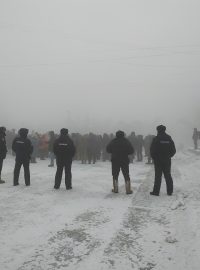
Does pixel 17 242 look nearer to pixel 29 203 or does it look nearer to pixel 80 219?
pixel 80 219

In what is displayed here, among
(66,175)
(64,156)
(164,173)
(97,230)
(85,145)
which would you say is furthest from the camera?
(85,145)

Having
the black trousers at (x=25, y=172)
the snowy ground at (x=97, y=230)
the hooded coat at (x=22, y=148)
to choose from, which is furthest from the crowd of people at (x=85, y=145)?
the snowy ground at (x=97, y=230)

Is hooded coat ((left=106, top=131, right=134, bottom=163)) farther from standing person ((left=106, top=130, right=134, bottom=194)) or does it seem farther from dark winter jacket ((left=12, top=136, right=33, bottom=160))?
dark winter jacket ((left=12, top=136, right=33, bottom=160))

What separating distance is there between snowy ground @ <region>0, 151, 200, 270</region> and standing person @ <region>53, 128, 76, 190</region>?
45 centimetres

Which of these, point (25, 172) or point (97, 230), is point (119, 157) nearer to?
point (25, 172)

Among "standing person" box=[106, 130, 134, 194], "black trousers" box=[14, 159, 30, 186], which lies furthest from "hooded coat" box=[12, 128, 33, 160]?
"standing person" box=[106, 130, 134, 194]

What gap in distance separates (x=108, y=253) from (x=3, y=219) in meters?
2.69

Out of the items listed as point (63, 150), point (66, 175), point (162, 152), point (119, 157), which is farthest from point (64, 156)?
point (162, 152)

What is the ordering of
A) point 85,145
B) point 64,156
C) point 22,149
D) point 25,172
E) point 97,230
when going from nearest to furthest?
point 97,230 < point 64,156 < point 25,172 < point 22,149 < point 85,145

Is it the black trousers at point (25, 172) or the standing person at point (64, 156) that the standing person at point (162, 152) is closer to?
the standing person at point (64, 156)

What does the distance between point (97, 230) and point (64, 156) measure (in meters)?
4.82

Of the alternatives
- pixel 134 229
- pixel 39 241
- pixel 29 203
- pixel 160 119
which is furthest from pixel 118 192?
pixel 160 119

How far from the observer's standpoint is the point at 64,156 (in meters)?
11.3

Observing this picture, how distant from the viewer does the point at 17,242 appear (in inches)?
232
